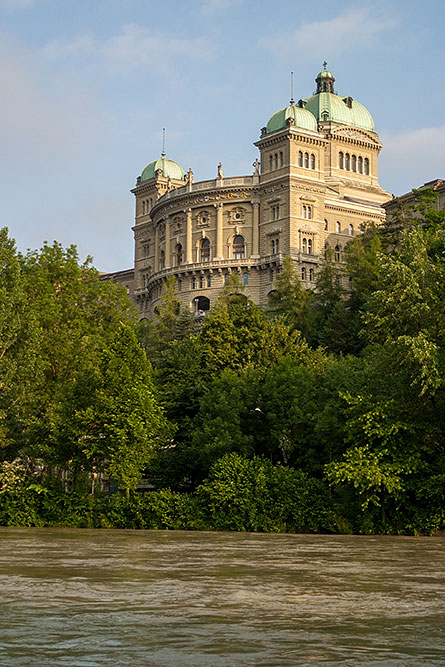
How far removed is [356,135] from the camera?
12275 centimetres

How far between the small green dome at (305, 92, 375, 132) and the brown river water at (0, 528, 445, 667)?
102 meters

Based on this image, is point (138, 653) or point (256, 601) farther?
point (256, 601)

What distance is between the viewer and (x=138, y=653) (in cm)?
988

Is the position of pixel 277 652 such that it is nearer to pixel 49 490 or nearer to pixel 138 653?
pixel 138 653

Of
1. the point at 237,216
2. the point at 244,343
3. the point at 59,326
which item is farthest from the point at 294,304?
the point at 59,326

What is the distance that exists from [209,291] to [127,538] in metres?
74.3

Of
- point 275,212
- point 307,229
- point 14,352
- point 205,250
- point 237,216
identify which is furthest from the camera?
point 205,250

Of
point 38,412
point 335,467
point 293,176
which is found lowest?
point 335,467

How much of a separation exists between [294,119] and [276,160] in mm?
5519

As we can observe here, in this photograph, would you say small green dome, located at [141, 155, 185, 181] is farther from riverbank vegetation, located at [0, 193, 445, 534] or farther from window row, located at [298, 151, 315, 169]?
riverbank vegetation, located at [0, 193, 445, 534]

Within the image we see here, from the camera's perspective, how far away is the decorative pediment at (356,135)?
121062mm

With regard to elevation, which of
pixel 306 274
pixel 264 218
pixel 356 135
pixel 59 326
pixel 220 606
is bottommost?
pixel 220 606

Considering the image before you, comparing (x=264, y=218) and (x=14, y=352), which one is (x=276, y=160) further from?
(x=14, y=352)

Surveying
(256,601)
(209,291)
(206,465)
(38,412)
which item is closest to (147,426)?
(206,465)
